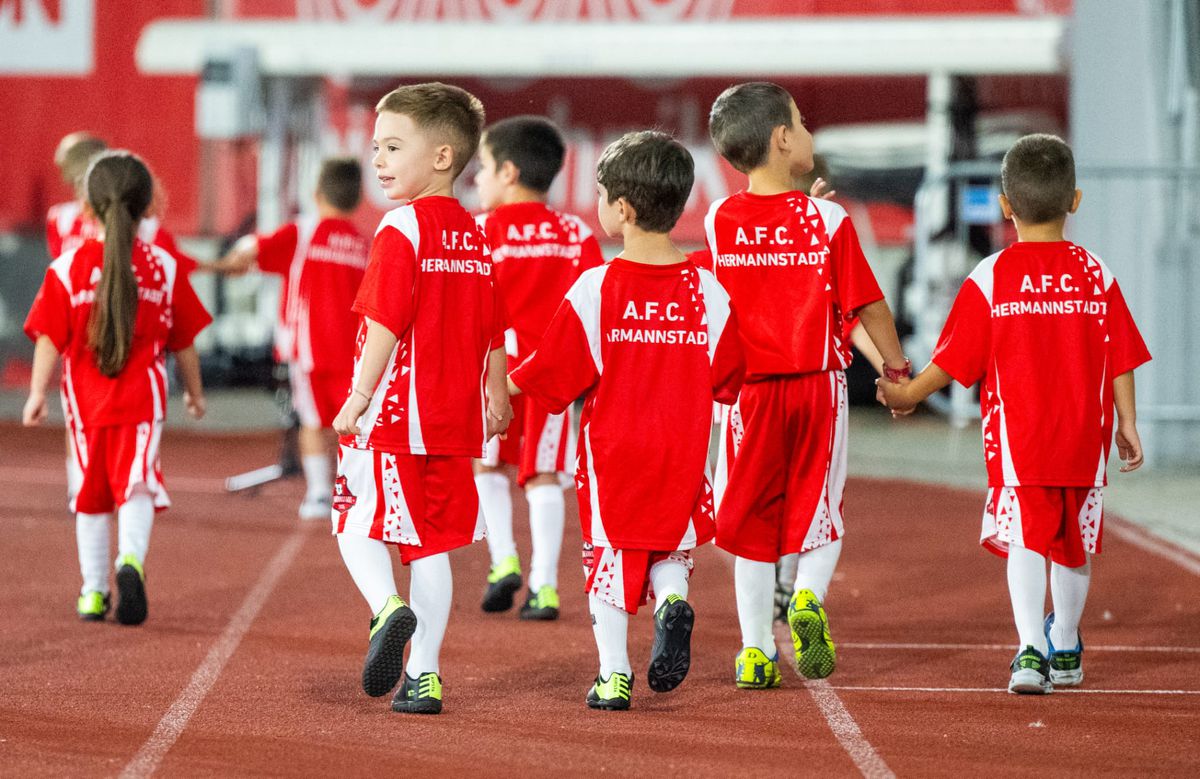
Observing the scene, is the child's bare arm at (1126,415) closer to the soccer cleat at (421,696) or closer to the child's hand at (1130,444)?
the child's hand at (1130,444)

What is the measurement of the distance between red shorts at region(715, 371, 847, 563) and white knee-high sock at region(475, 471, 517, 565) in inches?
71.7

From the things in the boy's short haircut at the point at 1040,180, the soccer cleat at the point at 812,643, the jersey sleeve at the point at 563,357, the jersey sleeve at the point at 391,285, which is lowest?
the soccer cleat at the point at 812,643

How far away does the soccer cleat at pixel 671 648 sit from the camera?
4.93 metres

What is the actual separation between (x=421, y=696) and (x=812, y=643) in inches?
44.8

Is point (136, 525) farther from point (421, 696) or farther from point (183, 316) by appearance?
point (421, 696)

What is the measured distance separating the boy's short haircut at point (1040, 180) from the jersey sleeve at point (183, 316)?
309 centimetres

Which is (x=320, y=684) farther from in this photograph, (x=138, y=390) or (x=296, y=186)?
(x=296, y=186)

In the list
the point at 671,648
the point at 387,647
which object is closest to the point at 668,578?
the point at 671,648

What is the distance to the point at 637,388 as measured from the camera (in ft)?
16.7

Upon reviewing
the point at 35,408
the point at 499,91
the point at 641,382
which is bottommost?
the point at 35,408

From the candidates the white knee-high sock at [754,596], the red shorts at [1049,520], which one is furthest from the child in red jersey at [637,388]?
the red shorts at [1049,520]

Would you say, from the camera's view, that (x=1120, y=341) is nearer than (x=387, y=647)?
No

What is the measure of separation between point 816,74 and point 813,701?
41.0 ft

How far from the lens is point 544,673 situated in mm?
5742
